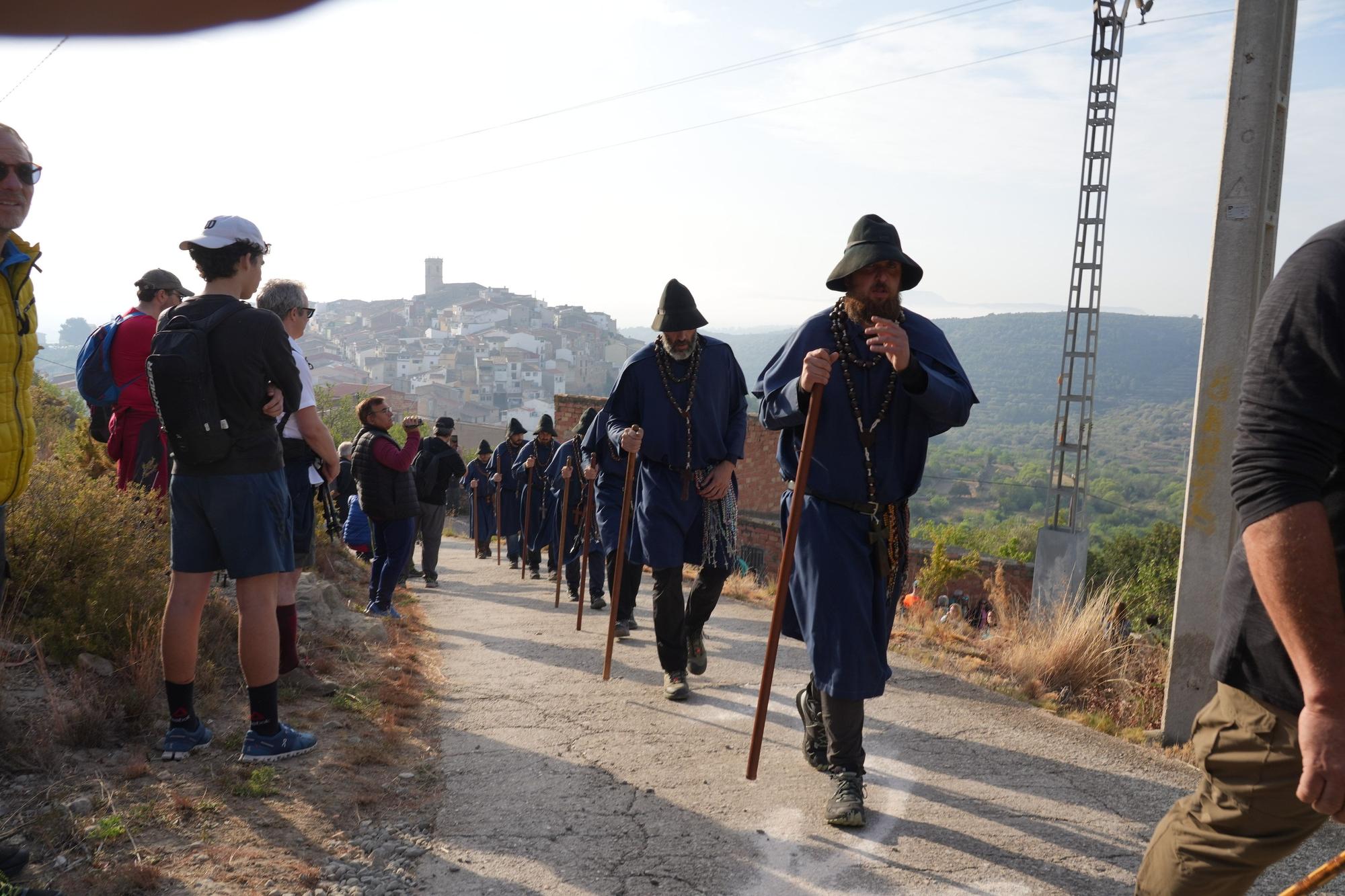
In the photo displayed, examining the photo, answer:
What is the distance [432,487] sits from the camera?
12.8 metres

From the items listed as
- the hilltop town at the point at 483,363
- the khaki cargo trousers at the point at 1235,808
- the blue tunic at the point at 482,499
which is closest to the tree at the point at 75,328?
the hilltop town at the point at 483,363

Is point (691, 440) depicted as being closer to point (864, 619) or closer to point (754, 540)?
point (864, 619)

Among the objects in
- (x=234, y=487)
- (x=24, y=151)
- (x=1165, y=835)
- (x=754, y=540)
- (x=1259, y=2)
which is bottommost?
(x=754, y=540)

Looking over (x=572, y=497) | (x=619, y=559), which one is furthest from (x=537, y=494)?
(x=619, y=559)

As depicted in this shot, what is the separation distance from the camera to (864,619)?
14.0ft

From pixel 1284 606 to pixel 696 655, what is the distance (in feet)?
15.5

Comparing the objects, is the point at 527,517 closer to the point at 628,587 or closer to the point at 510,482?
the point at 510,482

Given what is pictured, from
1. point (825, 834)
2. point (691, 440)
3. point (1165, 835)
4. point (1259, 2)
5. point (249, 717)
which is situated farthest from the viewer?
point (691, 440)

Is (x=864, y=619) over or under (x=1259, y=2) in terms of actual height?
under

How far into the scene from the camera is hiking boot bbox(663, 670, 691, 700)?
19.9ft

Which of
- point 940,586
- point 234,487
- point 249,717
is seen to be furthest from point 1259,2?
point 940,586

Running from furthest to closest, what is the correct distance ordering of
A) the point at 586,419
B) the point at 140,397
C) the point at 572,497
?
the point at 572,497 → the point at 586,419 → the point at 140,397

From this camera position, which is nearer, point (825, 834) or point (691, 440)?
point (825, 834)

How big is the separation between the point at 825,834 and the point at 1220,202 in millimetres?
3628
